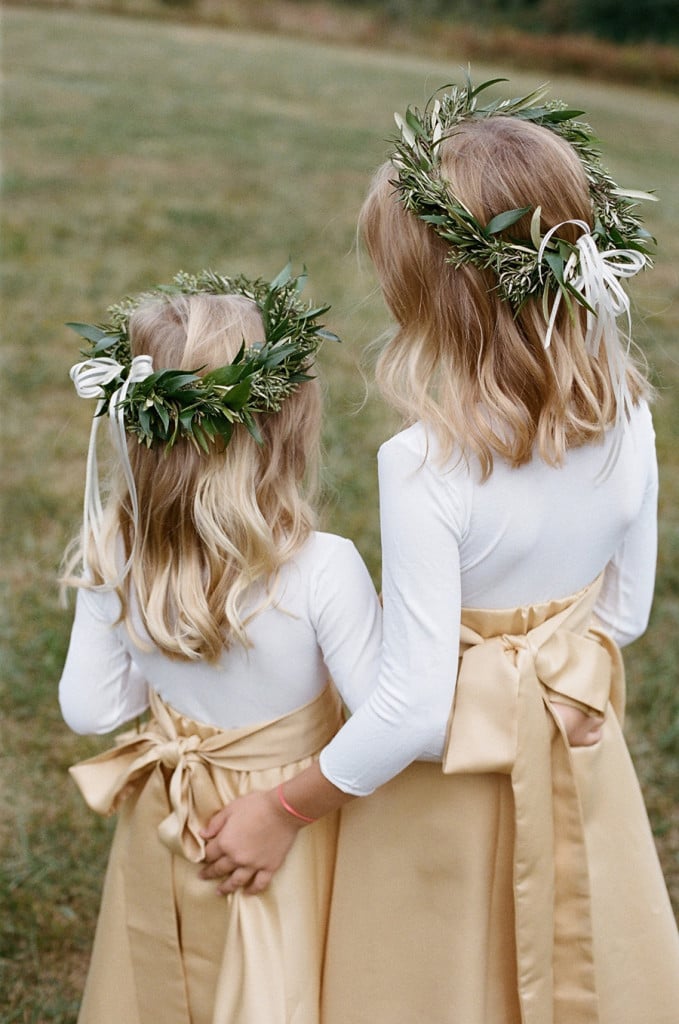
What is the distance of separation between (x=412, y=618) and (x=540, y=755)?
1.17 feet

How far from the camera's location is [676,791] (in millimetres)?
2990

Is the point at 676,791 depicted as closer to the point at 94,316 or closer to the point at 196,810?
the point at 196,810

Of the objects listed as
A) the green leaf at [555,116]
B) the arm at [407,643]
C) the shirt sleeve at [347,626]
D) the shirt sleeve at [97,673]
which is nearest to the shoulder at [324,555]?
the shirt sleeve at [347,626]

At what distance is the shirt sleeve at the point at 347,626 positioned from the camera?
5.33 ft

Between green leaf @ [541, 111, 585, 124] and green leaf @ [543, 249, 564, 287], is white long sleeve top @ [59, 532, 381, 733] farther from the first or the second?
green leaf @ [541, 111, 585, 124]

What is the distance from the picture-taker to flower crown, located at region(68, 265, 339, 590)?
61.1 inches

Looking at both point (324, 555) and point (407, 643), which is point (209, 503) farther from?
point (407, 643)

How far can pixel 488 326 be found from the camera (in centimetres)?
152

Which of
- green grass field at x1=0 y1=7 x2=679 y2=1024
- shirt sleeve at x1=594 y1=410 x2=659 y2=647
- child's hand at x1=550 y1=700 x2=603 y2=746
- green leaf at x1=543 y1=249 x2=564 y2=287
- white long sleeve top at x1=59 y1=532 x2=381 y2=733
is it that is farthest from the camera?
green grass field at x1=0 y1=7 x2=679 y2=1024

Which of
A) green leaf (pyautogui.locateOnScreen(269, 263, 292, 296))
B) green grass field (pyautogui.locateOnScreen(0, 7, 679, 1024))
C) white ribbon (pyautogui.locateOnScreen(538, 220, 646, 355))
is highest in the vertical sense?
white ribbon (pyautogui.locateOnScreen(538, 220, 646, 355))

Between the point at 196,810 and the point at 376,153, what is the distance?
9.46 m

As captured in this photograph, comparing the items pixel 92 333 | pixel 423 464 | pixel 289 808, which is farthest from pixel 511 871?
pixel 92 333

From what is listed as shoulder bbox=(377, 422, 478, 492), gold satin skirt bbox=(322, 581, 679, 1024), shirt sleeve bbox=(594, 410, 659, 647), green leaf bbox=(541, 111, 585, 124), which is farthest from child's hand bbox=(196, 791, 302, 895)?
green leaf bbox=(541, 111, 585, 124)

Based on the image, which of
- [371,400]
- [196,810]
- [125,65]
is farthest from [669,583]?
[125,65]
